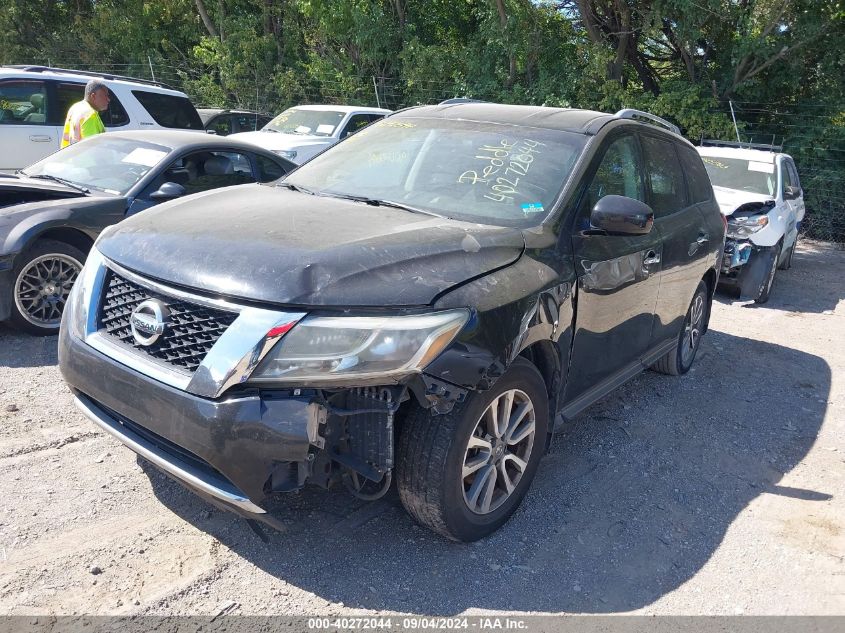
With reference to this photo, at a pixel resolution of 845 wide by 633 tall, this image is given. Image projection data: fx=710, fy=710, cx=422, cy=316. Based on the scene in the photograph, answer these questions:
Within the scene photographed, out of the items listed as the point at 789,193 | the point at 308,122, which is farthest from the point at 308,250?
the point at 308,122

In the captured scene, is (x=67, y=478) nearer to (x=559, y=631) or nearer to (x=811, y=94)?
(x=559, y=631)

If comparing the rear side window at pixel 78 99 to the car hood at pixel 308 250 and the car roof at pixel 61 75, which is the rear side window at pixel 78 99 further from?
the car hood at pixel 308 250

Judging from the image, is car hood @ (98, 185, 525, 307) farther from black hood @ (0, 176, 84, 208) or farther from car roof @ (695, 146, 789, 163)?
car roof @ (695, 146, 789, 163)

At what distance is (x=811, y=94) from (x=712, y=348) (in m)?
8.79

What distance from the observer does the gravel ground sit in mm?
2809

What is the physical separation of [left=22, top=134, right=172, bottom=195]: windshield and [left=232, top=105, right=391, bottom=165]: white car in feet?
18.4

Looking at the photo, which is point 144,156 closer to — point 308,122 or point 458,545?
point 458,545

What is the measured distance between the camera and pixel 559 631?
275 cm

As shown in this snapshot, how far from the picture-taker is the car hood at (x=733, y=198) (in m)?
8.75

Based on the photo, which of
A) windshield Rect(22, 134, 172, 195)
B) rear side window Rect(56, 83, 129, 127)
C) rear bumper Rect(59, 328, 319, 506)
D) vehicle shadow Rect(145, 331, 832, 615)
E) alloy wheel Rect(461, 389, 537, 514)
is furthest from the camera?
rear side window Rect(56, 83, 129, 127)

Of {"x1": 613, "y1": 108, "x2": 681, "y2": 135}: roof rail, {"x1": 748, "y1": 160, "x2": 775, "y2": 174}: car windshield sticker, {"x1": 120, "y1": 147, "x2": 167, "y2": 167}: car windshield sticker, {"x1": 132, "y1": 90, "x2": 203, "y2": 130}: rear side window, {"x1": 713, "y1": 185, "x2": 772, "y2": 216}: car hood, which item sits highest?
{"x1": 613, "y1": 108, "x2": 681, "y2": 135}: roof rail

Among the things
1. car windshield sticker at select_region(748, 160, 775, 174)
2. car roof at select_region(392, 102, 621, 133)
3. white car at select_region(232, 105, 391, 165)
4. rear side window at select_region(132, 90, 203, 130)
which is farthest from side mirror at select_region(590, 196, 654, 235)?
white car at select_region(232, 105, 391, 165)

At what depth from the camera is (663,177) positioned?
4.71 metres

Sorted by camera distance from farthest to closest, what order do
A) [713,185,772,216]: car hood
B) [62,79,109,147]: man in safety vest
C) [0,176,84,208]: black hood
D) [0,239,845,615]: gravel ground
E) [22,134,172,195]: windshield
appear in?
[713,185,772,216]: car hood < [62,79,109,147]: man in safety vest < [22,134,172,195]: windshield < [0,176,84,208]: black hood < [0,239,845,615]: gravel ground
